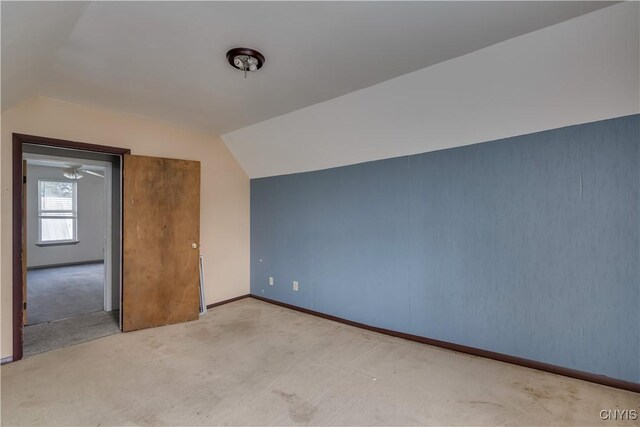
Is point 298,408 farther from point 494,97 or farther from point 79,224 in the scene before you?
point 79,224

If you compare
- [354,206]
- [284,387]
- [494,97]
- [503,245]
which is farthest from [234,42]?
[503,245]

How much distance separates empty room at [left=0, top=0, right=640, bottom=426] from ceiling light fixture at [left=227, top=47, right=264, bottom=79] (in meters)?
0.02

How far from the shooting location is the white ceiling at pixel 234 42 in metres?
1.64

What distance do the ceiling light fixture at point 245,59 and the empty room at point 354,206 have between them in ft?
0.05

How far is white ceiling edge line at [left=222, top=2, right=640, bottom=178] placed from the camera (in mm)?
1803

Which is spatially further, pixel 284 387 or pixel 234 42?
pixel 284 387

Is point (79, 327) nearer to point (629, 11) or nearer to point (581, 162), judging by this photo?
point (581, 162)

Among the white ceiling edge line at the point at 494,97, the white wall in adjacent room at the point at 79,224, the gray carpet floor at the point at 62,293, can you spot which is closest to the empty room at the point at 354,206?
the white ceiling edge line at the point at 494,97

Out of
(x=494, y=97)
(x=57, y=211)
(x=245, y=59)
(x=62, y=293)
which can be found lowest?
(x=62, y=293)

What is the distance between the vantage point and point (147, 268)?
3.42 meters

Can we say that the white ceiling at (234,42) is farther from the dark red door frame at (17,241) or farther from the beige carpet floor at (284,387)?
the beige carpet floor at (284,387)

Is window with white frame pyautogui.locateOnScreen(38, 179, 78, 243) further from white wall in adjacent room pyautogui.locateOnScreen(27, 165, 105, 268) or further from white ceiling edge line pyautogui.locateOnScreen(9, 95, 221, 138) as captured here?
white ceiling edge line pyautogui.locateOnScreen(9, 95, 221, 138)

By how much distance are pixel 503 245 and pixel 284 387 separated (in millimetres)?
2166

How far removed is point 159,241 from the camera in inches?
138
